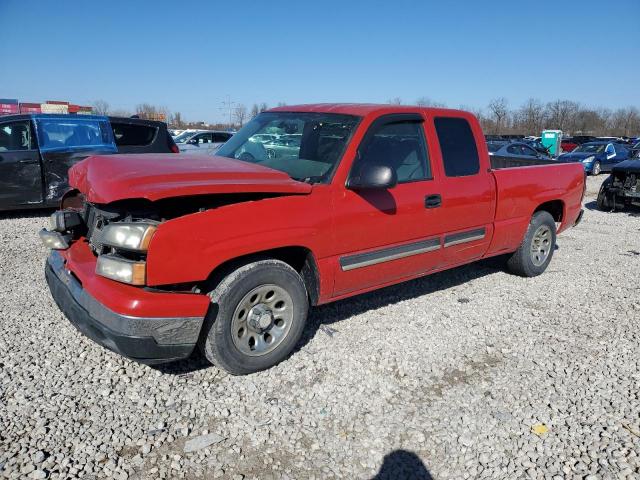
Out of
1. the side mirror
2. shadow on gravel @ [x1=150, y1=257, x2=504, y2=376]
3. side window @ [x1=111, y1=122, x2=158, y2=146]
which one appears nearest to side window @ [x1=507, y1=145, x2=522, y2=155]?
shadow on gravel @ [x1=150, y1=257, x2=504, y2=376]

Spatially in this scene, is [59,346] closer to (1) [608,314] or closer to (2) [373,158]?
(2) [373,158]

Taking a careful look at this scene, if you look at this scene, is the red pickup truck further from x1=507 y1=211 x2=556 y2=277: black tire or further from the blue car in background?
the blue car in background

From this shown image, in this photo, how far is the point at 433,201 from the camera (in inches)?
167

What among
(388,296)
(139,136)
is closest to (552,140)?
(139,136)

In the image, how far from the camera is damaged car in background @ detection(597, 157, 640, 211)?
11.1 metres

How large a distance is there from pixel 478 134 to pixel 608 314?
219cm

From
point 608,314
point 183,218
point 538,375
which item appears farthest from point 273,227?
point 608,314

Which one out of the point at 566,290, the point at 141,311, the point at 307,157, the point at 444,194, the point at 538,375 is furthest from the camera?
the point at 566,290

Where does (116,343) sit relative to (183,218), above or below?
below

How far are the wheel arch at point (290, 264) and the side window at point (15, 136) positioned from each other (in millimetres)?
6604

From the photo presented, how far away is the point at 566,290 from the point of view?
18.2ft

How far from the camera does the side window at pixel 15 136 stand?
8094 mm

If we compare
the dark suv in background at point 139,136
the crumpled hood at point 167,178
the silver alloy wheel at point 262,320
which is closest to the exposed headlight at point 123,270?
the crumpled hood at point 167,178

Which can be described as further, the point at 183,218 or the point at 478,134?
the point at 478,134
